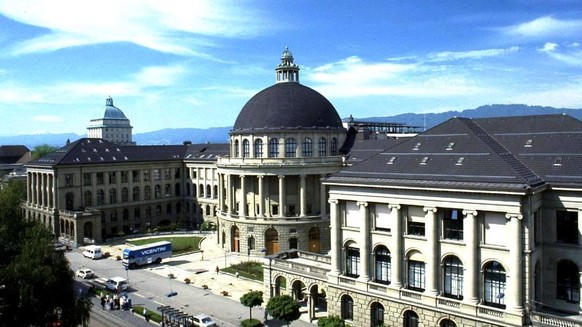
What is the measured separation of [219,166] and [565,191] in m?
57.2

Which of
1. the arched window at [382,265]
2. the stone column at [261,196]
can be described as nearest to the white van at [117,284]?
the stone column at [261,196]

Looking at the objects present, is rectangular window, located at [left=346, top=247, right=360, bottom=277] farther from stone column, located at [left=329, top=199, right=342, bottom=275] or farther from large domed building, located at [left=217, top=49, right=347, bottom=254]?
large domed building, located at [left=217, top=49, right=347, bottom=254]

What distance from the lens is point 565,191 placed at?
41.2 metres

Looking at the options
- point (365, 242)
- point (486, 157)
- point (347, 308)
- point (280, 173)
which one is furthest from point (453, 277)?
point (280, 173)

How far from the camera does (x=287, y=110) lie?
82.2 m

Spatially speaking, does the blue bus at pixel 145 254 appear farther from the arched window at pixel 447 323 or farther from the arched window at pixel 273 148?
the arched window at pixel 447 323

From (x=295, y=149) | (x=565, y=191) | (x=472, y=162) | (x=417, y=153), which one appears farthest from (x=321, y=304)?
(x=295, y=149)

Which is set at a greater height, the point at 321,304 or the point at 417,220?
the point at 417,220

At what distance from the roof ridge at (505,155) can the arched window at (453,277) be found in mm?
8873

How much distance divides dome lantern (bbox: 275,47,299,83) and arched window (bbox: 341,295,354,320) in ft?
163

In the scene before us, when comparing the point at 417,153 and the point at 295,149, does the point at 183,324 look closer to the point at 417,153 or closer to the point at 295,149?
the point at 417,153

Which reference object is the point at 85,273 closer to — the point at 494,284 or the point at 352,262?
the point at 352,262

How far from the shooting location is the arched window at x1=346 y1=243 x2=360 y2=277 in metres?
49.2

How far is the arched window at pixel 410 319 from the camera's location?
144 ft
